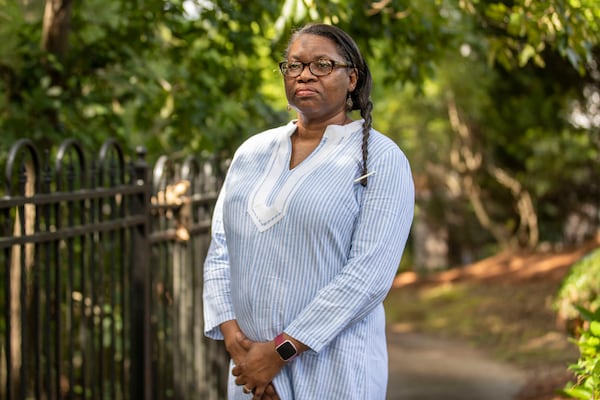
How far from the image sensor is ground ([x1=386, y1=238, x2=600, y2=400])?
9727 millimetres

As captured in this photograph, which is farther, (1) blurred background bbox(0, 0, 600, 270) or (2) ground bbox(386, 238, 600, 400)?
(2) ground bbox(386, 238, 600, 400)

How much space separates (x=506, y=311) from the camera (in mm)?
13023

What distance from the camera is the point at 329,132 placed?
2.87 metres

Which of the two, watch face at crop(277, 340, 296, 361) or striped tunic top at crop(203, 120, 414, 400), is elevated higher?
striped tunic top at crop(203, 120, 414, 400)

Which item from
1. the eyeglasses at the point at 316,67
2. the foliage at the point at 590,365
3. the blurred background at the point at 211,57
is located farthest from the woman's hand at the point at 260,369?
the blurred background at the point at 211,57

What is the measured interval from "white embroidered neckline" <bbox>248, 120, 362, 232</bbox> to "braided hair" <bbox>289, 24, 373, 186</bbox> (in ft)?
0.19

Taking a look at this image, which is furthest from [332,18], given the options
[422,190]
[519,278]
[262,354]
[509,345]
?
[422,190]

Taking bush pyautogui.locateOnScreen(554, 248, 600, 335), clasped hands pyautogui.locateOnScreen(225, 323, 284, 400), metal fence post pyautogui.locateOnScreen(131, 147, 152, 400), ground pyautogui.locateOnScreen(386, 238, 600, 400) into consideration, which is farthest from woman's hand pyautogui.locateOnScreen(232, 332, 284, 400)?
ground pyautogui.locateOnScreen(386, 238, 600, 400)

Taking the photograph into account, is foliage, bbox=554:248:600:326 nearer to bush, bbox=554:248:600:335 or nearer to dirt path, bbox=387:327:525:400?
bush, bbox=554:248:600:335

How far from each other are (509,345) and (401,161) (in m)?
8.84

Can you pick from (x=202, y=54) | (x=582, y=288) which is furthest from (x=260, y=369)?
(x=202, y=54)

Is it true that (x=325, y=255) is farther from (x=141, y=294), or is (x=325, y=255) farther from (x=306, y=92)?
(x=141, y=294)

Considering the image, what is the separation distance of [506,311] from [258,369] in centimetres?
1078

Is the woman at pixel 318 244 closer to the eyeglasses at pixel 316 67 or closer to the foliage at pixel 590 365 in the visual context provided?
the eyeglasses at pixel 316 67
